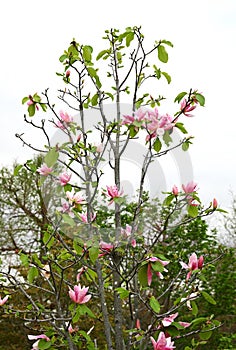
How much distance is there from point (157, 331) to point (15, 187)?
304 inches

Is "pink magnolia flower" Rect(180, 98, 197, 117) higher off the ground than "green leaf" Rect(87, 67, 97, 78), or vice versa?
"green leaf" Rect(87, 67, 97, 78)

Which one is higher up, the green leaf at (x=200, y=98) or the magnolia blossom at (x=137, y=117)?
the green leaf at (x=200, y=98)

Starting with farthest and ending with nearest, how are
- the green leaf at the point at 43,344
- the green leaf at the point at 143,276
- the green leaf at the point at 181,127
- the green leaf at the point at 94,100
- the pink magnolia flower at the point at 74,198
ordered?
1. the green leaf at the point at 94,100
2. the green leaf at the point at 181,127
3. the pink magnolia flower at the point at 74,198
4. the green leaf at the point at 43,344
5. the green leaf at the point at 143,276

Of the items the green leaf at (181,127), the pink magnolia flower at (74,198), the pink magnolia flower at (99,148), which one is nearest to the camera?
the pink magnolia flower at (74,198)

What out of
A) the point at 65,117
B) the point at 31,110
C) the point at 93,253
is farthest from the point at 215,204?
the point at 31,110

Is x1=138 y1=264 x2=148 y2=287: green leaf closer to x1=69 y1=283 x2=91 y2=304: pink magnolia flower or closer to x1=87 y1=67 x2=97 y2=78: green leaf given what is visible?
x1=69 y1=283 x2=91 y2=304: pink magnolia flower

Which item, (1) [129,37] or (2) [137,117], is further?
(1) [129,37]

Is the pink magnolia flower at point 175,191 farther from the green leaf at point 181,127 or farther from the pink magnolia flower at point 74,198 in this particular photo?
the pink magnolia flower at point 74,198

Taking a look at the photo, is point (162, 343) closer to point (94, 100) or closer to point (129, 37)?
point (94, 100)

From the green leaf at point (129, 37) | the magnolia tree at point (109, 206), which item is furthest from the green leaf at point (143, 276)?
the green leaf at point (129, 37)

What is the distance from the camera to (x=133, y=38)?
2592 mm

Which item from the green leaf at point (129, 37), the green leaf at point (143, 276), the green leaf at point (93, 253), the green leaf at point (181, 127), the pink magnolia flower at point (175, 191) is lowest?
the green leaf at point (143, 276)

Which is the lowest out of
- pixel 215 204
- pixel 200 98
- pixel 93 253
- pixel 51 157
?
pixel 93 253

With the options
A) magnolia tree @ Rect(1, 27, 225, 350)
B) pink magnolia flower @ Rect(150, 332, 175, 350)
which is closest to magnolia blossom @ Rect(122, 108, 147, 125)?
magnolia tree @ Rect(1, 27, 225, 350)
